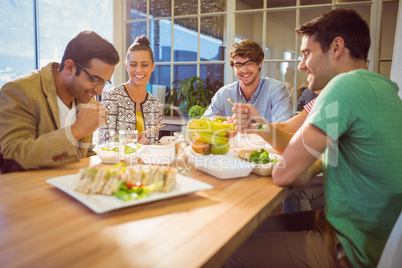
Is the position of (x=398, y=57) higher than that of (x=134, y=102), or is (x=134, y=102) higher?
(x=398, y=57)

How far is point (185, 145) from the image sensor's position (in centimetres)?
154

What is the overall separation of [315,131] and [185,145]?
0.64 m

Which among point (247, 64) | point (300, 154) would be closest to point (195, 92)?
point (247, 64)

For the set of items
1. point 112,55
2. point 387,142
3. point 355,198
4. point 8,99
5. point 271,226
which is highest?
point 112,55

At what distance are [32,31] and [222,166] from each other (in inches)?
150

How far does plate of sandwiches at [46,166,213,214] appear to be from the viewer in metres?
0.93

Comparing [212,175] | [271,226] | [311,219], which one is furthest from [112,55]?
[311,219]

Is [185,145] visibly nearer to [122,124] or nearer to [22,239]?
[22,239]

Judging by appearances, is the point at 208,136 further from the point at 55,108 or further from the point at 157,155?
the point at 55,108

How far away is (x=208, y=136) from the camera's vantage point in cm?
152

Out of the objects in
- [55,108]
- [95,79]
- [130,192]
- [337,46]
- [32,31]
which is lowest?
[130,192]

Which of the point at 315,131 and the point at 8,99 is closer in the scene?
the point at 315,131

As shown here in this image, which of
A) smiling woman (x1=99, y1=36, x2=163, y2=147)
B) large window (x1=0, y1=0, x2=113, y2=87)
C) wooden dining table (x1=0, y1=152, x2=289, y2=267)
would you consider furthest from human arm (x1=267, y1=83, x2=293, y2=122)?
large window (x1=0, y1=0, x2=113, y2=87)

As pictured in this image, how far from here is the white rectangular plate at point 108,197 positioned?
0.88 meters
